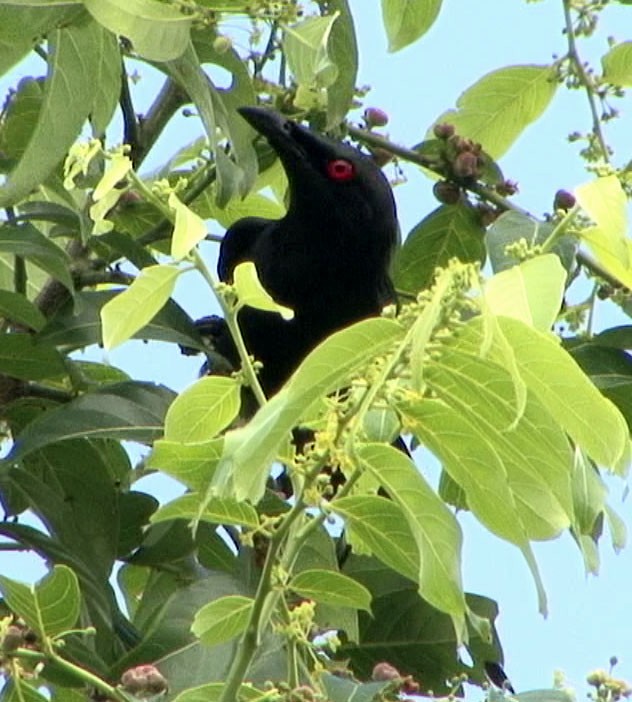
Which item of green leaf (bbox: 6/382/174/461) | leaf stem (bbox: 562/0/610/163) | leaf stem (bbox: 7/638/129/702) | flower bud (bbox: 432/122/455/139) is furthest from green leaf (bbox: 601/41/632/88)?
Result: leaf stem (bbox: 7/638/129/702)

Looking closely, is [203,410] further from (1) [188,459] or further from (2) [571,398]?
(2) [571,398]

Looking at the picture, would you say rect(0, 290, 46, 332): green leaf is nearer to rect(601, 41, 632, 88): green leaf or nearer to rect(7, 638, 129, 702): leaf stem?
rect(7, 638, 129, 702): leaf stem

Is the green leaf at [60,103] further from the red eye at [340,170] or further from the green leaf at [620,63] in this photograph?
the red eye at [340,170]

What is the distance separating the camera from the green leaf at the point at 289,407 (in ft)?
5.29

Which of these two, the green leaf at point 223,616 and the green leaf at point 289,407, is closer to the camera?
the green leaf at point 289,407

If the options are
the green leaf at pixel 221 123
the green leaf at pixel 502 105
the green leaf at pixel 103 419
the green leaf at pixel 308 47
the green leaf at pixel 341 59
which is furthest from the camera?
the green leaf at pixel 502 105

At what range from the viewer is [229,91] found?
299cm

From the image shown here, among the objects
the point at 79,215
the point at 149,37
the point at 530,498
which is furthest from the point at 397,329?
the point at 79,215

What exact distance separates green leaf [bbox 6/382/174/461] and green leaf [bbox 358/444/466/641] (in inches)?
34.6

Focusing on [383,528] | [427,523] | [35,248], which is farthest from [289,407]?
[35,248]

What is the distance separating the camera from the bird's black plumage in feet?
13.0

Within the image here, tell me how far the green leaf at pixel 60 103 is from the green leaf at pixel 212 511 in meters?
0.72

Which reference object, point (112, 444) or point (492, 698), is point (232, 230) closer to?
point (112, 444)

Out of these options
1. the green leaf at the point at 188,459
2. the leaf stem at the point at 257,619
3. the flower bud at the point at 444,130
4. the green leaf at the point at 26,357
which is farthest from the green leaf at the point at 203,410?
the flower bud at the point at 444,130
